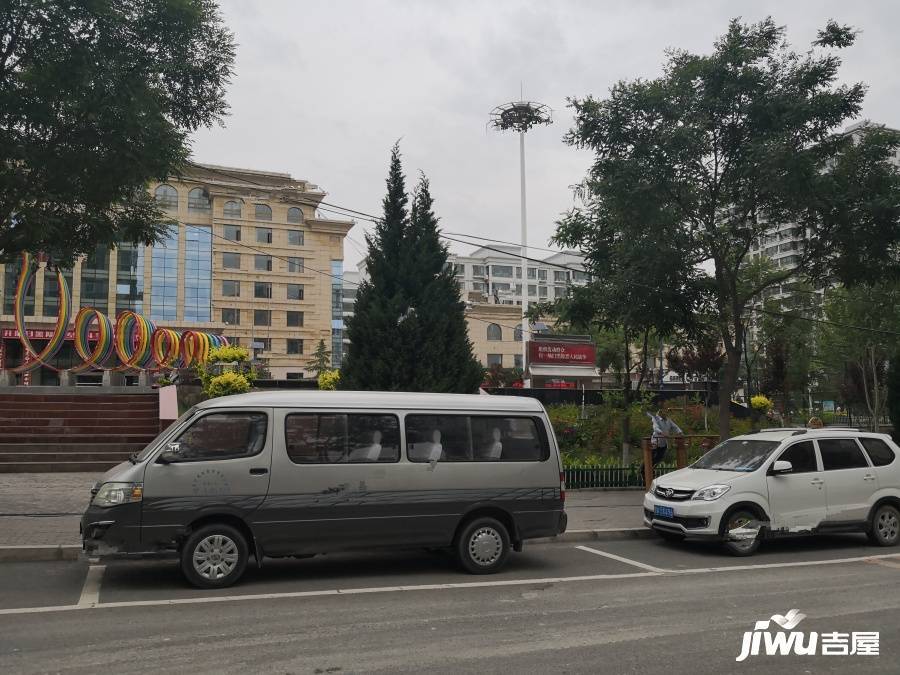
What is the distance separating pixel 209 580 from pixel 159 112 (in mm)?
7112

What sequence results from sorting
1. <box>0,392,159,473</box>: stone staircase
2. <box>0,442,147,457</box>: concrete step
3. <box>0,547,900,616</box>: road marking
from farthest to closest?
<box>0,442,147,457</box>: concrete step
<box>0,392,159,473</box>: stone staircase
<box>0,547,900,616</box>: road marking

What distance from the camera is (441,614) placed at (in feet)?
23.6

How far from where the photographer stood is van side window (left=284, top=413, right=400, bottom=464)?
8544 millimetres

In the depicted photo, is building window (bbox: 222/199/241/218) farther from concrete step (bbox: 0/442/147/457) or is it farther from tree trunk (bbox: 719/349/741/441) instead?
tree trunk (bbox: 719/349/741/441)

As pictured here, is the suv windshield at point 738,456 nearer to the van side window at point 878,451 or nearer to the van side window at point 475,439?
the van side window at point 878,451

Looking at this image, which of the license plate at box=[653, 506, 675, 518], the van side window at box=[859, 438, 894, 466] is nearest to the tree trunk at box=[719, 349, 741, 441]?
the van side window at box=[859, 438, 894, 466]

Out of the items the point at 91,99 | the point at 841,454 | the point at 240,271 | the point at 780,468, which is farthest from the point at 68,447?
the point at 240,271

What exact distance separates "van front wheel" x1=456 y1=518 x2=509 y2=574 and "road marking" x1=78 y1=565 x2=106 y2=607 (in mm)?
3951

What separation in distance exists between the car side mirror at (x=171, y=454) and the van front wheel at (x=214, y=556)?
0.78m

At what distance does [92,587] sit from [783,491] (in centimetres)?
898

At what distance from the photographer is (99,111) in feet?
35.1

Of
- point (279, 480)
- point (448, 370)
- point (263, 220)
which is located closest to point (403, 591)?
point (279, 480)

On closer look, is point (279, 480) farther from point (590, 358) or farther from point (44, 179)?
point (590, 358)

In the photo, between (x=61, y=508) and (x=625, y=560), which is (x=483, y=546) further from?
(x=61, y=508)
